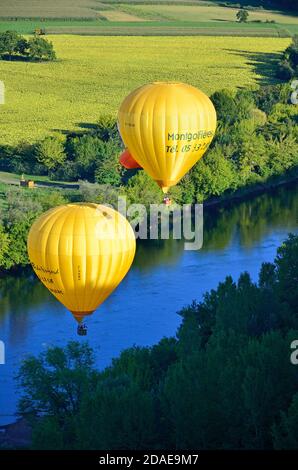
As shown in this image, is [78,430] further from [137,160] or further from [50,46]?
[50,46]

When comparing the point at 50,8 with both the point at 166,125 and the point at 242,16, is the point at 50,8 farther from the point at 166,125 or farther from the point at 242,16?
the point at 166,125

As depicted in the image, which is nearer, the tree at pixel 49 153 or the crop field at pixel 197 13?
the tree at pixel 49 153

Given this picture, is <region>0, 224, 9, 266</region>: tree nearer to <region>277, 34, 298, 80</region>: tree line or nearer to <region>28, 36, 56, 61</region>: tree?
<region>28, 36, 56, 61</region>: tree

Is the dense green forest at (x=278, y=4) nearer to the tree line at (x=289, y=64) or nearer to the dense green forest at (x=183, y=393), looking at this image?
the tree line at (x=289, y=64)

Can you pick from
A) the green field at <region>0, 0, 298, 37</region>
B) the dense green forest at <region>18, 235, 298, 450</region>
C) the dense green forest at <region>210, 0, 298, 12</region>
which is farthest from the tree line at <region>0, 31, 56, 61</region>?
the dense green forest at <region>18, 235, 298, 450</region>

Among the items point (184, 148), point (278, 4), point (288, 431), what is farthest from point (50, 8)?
point (288, 431)

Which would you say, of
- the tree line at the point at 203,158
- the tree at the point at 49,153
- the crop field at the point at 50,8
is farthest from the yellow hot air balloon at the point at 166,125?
the crop field at the point at 50,8
